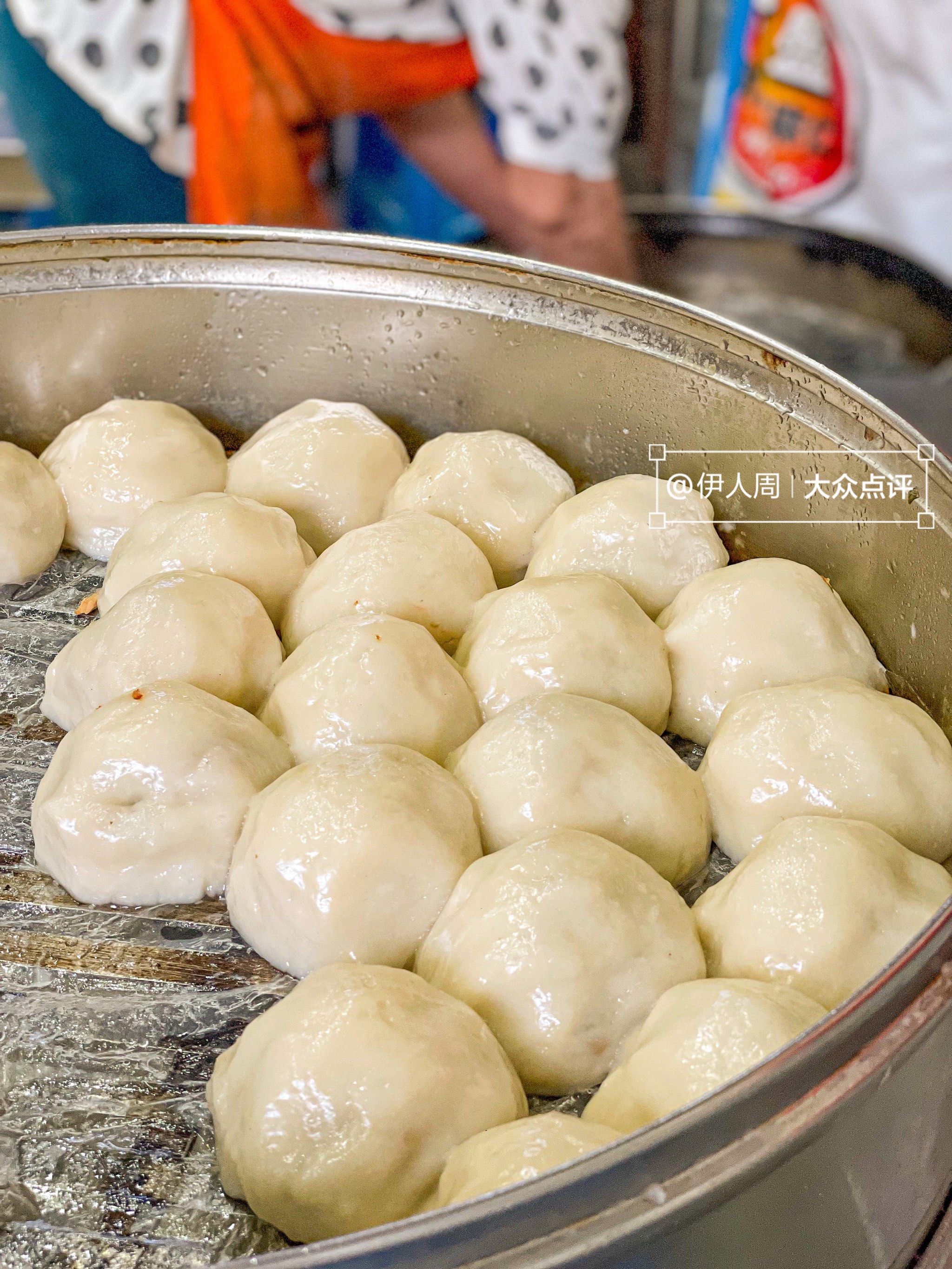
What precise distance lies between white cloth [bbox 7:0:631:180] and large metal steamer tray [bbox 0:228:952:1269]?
151 centimetres

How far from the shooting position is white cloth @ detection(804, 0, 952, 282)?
152 inches

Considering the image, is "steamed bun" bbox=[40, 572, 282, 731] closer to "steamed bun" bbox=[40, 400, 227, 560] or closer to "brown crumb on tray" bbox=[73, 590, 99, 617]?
"brown crumb on tray" bbox=[73, 590, 99, 617]

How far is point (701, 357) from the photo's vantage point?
191cm

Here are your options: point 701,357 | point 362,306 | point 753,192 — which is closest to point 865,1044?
point 701,357

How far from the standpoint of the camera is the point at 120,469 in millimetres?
1997

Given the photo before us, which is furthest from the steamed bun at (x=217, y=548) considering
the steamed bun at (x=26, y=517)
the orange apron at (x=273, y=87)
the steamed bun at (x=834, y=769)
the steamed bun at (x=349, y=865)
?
the orange apron at (x=273, y=87)

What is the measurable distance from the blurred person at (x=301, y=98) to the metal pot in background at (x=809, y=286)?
17cm

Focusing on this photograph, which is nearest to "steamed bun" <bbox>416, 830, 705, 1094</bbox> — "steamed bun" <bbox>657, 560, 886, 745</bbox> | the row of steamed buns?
the row of steamed buns

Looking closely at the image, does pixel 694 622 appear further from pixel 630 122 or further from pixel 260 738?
pixel 630 122

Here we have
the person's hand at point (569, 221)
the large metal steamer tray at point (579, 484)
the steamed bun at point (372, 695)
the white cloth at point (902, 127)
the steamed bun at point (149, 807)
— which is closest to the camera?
the large metal steamer tray at point (579, 484)

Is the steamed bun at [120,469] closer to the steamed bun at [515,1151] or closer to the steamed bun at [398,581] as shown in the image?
the steamed bun at [398,581]

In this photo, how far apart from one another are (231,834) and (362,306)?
1.05 meters

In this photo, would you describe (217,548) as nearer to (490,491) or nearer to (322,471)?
(322,471)

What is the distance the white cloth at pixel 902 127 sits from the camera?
387 cm
